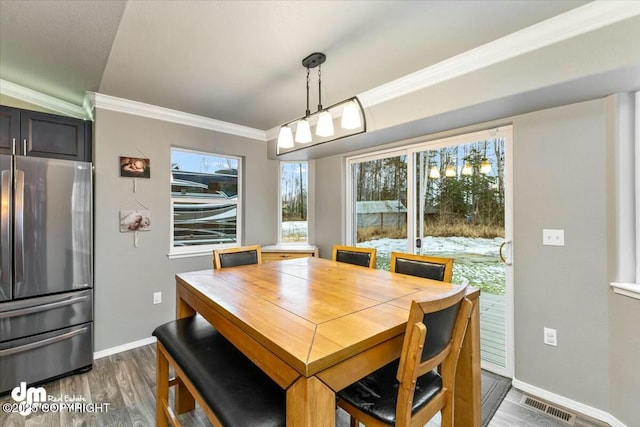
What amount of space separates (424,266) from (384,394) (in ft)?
3.39

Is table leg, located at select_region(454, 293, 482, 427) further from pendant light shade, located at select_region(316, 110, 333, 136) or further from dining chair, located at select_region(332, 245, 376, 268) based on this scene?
pendant light shade, located at select_region(316, 110, 333, 136)

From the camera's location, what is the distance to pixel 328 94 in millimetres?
2637

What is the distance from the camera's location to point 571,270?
1988 millimetres

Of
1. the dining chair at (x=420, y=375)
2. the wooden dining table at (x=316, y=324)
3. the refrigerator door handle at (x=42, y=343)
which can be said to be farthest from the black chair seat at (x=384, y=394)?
the refrigerator door handle at (x=42, y=343)

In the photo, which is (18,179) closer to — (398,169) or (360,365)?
(360,365)

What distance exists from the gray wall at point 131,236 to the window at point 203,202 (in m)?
0.19

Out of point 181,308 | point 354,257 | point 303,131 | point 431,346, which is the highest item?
point 303,131

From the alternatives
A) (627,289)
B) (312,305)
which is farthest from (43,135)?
(627,289)

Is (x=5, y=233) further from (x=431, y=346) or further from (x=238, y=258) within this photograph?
(x=431, y=346)

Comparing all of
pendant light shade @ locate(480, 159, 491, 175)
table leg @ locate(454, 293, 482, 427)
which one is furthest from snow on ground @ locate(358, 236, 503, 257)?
table leg @ locate(454, 293, 482, 427)

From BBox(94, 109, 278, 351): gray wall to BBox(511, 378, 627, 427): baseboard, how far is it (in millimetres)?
3228

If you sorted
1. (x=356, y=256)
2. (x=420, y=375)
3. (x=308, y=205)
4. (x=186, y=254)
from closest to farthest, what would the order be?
(x=420, y=375)
(x=356, y=256)
(x=186, y=254)
(x=308, y=205)

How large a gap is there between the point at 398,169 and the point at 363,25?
176cm

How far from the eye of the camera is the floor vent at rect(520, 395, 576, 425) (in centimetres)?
188
